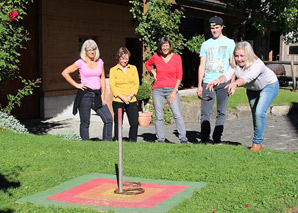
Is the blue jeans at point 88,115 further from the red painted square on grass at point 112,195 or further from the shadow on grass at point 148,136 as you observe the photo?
the red painted square on grass at point 112,195

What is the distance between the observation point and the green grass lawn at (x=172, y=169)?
5.02 meters

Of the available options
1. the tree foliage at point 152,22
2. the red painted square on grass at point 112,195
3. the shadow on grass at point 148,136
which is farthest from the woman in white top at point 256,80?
the tree foliage at point 152,22

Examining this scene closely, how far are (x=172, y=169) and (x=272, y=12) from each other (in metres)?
15.5

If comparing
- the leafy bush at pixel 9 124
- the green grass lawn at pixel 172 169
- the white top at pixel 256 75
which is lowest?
the green grass lawn at pixel 172 169

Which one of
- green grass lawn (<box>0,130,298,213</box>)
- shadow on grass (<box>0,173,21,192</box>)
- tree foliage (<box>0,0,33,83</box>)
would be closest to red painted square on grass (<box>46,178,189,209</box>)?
green grass lawn (<box>0,130,298,213</box>)

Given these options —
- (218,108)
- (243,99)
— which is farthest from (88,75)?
(243,99)

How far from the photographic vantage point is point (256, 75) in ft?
23.1

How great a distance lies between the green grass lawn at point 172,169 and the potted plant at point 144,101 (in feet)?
12.9

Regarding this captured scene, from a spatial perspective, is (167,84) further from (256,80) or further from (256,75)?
(256,75)

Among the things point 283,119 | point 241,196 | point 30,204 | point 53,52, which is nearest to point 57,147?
point 30,204

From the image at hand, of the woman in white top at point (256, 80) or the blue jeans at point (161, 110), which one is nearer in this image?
the woman in white top at point (256, 80)

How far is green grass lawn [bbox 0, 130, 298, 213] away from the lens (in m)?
5.02

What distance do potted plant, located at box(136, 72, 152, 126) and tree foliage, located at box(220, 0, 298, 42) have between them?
7.19 m

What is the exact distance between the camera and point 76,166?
22.0 ft
